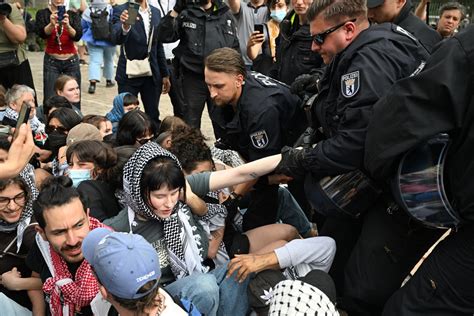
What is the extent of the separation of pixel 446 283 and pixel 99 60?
26.1 feet

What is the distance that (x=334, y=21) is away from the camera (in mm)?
2533

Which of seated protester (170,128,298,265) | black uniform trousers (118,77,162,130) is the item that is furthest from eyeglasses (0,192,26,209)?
black uniform trousers (118,77,162,130)

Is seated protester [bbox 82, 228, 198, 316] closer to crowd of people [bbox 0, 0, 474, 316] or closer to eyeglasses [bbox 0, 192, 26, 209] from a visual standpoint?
crowd of people [bbox 0, 0, 474, 316]

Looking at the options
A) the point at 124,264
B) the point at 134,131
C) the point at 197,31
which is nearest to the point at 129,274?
the point at 124,264

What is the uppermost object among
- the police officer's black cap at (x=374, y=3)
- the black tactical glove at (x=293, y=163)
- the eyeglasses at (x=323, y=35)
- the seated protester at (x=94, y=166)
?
the police officer's black cap at (x=374, y=3)

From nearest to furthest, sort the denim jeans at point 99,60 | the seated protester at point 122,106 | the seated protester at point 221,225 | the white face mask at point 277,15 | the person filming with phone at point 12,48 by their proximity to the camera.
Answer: the seated protester at point 221,225 < the seated protester at point 122,106 < the person filming with phone at point 12,48 < the white face mask at point 277,15 < the denim jeans at point 99,60

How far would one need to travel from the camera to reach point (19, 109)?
15.9ft

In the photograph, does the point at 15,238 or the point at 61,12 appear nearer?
the point at 15,238

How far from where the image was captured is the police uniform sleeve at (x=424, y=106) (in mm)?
1805

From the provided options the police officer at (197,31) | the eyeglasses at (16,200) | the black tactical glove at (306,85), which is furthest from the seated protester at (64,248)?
the police officer at (197,31)

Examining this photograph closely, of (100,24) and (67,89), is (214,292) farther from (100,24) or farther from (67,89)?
(100,24)

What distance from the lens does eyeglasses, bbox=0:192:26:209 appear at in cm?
267

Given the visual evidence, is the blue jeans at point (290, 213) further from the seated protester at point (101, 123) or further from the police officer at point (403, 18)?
the seated protester at point (101, 123)

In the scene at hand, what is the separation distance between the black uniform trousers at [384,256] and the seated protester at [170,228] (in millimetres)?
558
